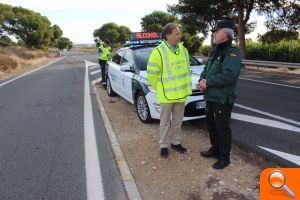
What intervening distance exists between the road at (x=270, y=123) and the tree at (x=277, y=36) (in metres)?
13.6

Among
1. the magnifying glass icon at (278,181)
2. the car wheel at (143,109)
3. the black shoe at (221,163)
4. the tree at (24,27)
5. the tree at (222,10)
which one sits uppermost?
the tree at (24,27)

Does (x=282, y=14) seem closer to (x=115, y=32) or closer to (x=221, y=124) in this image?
(x=221, y=124)

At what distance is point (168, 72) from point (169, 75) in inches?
1.8

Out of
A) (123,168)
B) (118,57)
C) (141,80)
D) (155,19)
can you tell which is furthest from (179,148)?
(155,19)

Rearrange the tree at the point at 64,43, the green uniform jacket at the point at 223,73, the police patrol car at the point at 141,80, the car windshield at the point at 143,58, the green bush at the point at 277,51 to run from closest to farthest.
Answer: the green uniform jacket at the point at 223,73 < the police patrol car at the point at 141,80 < the car windshield at the point at 143,58 < the green bush at the point at 277,51 < the tree at the point at 64,43

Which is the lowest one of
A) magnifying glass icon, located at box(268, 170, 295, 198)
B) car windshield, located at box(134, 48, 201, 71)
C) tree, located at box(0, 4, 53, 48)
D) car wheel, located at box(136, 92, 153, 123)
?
car wheel, located at box(136, 92, 153, 123)

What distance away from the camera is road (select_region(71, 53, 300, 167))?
5.31 meters

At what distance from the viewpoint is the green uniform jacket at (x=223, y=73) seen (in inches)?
167

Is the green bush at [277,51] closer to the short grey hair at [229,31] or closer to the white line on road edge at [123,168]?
the white line on road edge at [123,168]

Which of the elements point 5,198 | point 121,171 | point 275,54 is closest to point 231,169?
point 121,171

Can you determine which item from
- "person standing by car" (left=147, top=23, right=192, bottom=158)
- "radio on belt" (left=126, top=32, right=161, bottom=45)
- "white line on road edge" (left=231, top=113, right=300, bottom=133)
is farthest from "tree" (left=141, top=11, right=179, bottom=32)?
"person standing by car" (left=147, top=23, right=192, bottom=158)

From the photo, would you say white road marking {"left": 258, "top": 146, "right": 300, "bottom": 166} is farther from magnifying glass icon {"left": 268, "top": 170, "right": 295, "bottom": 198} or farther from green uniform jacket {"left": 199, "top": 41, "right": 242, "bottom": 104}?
magnifying glass icon {"left": 268, "top": 170, "right": 295, "bottom": 198}

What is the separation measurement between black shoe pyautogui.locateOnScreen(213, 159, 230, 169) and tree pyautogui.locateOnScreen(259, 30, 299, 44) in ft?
67.9

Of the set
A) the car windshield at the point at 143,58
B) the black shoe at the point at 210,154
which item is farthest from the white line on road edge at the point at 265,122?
the black shoe at the point at 210,154
